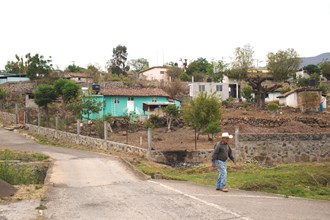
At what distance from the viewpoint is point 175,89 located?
56781 millimetres

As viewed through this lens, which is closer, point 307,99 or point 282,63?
point 307,99

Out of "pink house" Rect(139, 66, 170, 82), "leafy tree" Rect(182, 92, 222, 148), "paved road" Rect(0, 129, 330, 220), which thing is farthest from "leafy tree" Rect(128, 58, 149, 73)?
"paved road" Rect(0, 129, 330, 220)

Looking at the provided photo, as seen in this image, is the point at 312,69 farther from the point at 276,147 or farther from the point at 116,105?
the point at 276,147

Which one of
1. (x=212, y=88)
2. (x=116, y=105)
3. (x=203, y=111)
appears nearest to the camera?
(x=203, y=111)

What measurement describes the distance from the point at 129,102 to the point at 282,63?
26958mm

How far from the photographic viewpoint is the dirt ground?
1148 inches

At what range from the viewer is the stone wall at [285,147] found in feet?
83.1

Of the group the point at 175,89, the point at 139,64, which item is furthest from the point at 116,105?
the point at 139,64

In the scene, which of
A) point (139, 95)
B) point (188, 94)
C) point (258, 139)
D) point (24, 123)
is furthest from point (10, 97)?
point (258, 139)

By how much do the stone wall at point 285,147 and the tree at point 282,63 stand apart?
32730 millimetres

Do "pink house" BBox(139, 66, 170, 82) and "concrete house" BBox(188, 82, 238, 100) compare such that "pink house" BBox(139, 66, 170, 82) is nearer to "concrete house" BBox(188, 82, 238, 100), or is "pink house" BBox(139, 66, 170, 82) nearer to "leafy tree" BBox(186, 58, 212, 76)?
"leafy tree" BBox(186, 58, 212, 76)

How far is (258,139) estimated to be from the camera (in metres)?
25.7

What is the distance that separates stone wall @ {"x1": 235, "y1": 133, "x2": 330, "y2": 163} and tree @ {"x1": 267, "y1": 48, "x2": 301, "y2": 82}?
32.7 meters

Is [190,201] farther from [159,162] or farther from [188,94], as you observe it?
[188,94]
